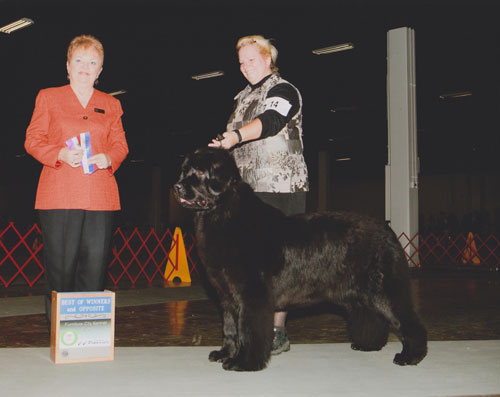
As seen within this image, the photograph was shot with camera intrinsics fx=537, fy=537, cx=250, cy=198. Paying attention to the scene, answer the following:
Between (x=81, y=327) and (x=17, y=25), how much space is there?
8599 mm

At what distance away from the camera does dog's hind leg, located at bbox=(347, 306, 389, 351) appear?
3.29 m

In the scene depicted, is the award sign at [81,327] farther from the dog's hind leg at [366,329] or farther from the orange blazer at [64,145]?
the dog's hind leg at [366,329]

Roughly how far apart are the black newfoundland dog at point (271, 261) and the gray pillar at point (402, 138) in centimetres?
829

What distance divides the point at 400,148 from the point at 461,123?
1056cm

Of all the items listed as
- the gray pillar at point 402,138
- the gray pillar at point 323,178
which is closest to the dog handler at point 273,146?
the gray pillar at point 402,138

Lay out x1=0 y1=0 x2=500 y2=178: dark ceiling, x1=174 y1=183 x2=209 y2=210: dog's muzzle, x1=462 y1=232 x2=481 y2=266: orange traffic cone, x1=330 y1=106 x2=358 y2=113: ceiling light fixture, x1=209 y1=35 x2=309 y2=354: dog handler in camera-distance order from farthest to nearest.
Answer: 1. x1=330 y1=106 x2=358 y2=113: ceiling light fixture
2. x1=462 y1=232 x2=481 y2=266: orange traffic cone
3. x1=0 y1=0 x2=500 y2=178: dark ceiling
4. x1=209 y1=35 x2=309 y2=354: dog handler
5. x1=174 y1=183 x2=209 y2=210: dog's muzzle

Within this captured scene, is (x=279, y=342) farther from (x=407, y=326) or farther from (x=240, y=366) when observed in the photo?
(x=407, y=326)

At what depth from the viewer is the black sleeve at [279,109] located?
10.0 ft

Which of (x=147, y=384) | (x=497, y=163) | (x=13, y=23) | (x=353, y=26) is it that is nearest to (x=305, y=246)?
(x=147, y=384)

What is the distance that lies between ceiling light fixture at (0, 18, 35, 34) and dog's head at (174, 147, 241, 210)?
8.35 metres

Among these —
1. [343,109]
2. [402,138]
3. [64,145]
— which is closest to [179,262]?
[402,138]

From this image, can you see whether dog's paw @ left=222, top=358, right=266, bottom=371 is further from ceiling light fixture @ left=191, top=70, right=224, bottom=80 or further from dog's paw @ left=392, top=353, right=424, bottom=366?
ceiling light fixture @ left=191, top=70, right=224, bottom=80

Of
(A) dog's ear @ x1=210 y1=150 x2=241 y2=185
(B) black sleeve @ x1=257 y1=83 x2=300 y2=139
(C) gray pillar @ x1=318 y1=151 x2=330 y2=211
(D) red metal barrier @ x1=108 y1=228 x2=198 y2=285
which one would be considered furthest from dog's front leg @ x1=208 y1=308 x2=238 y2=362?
(C) gray pillar @ x1=318 y1=151 x2=330 y2=211

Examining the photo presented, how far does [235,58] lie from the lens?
483 inches
